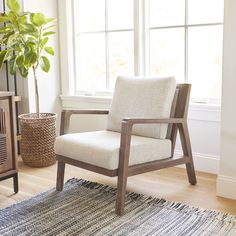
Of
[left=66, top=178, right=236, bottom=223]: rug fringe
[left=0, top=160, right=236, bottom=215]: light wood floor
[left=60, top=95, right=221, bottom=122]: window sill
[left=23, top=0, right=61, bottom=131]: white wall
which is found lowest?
[left=0, top=160, right=236, bottom=215]: light wood floor

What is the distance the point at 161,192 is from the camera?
104 inches

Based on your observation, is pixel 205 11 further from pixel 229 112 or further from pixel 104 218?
pixel 104 218

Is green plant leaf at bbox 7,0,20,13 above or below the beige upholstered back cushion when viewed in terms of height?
above

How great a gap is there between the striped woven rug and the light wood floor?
132mm

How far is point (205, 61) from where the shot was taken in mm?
3088

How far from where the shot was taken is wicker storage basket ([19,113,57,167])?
10.8ft

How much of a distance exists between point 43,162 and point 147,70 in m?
1.30

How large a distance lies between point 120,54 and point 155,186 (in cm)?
144

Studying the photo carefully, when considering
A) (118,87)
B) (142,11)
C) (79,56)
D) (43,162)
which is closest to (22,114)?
(43,162)

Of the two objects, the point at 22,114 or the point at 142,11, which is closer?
the point at 142,11

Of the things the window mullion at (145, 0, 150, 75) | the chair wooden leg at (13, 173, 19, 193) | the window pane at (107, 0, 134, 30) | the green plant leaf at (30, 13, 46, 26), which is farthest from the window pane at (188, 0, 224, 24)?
the chair wooden leg at (13, 173, 19, 193)

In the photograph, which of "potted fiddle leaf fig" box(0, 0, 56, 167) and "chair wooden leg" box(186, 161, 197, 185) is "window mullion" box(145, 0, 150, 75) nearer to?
"potted fiddle leaf fig" box(0, 0, 56, 167)

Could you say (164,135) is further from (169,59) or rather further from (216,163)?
(169,59)

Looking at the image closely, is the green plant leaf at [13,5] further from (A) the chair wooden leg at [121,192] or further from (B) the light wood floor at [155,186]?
(A) the chair wooden leg at [121,192]
